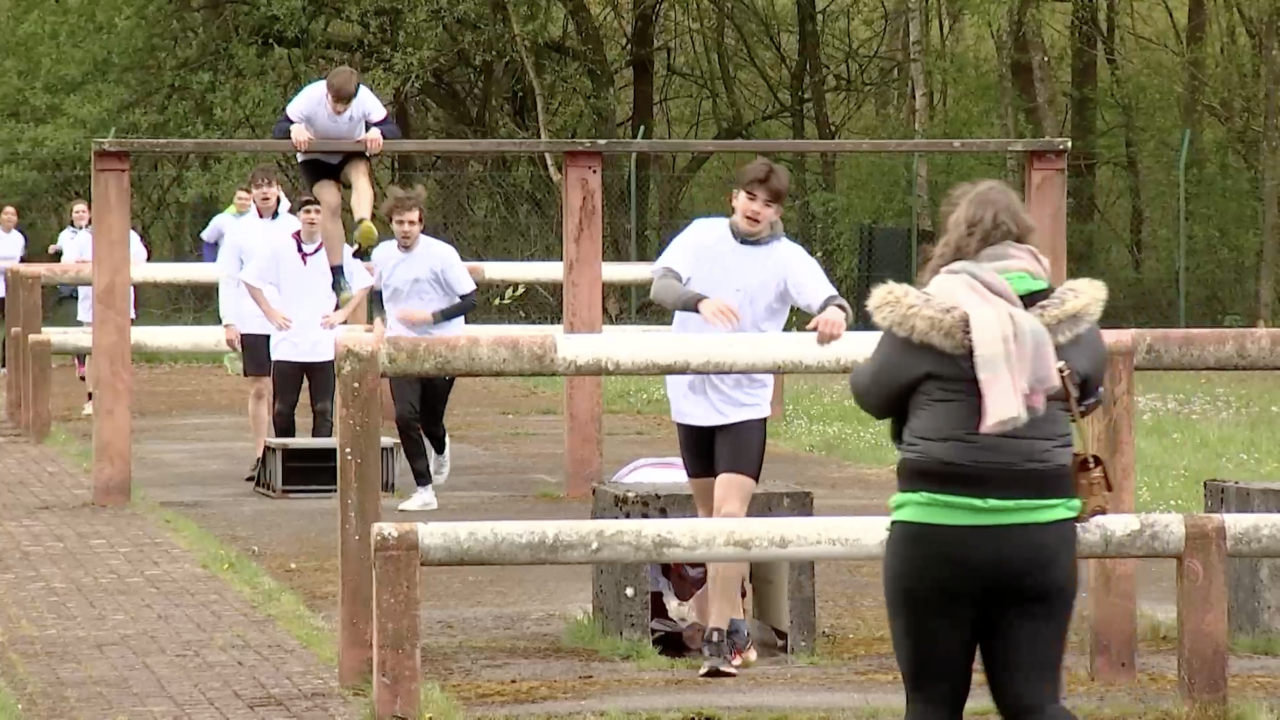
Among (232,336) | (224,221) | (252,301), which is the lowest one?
(232,336)

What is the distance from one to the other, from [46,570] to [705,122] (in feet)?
87.7

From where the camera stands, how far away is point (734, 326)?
734 centimetres

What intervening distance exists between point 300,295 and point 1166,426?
302 inches

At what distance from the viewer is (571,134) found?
107 feet

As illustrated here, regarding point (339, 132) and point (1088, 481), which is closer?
point (1088, 481)

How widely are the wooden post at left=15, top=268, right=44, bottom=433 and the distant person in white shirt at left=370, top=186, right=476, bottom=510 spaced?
19.6 feet

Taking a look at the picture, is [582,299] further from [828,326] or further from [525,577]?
[828,326]

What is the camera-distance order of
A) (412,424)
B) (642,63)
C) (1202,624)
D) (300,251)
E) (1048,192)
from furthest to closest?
1. (642,63)
2. (300,251)
3. (412,424)
4. (1048,192)
5. (1202,624)

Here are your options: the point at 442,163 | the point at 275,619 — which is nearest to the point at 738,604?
the point at 275,619

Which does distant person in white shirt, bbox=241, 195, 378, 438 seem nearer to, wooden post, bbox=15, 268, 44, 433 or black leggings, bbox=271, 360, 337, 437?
black leggings, bbox=271, 360, 337, 437

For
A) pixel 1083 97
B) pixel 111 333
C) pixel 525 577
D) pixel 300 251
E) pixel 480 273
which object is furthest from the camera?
pixel 1083 97

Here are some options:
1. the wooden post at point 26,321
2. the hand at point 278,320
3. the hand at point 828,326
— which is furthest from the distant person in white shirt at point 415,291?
the wooden post at point 26,321

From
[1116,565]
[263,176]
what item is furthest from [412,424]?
[1116,565]

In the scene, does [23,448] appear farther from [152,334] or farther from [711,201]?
[711,201]
